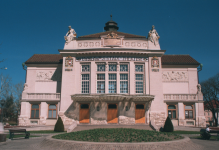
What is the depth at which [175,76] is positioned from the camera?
1388 inches

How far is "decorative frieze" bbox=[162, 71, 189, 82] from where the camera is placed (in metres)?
35.2

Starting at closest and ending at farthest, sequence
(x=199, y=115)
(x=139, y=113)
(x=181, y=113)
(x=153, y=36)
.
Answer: (x=139, y=113), (x=199, y=115), (x=153, y=36), (x=181, y=113)

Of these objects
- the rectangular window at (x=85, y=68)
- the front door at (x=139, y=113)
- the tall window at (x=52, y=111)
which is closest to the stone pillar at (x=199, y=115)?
the front door at (x=139, y=113)

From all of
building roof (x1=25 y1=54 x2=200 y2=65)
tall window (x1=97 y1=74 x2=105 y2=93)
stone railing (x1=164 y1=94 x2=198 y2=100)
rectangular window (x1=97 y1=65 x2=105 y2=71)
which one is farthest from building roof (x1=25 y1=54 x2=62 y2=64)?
stone railing (x1=164 y1=94 x2=198 y2=100)

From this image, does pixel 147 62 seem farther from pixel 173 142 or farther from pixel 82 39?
pixel 173 142

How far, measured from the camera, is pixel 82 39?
3312 cm

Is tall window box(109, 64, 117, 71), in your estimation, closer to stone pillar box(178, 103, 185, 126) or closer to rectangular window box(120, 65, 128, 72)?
rectangular window box(120, 65, 128, 72)

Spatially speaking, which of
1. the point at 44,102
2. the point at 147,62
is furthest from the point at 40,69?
the point at 147,62

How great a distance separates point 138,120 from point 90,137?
55.8 feet

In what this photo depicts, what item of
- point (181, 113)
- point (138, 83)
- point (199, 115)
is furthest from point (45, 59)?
point (199, 115)

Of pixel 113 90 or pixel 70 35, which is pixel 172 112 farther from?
pixel 70 35

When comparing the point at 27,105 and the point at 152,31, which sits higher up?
the point at 152,31

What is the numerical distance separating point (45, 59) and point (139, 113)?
17628 mm

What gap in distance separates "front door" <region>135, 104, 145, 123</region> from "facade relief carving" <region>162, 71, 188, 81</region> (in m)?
7.05
